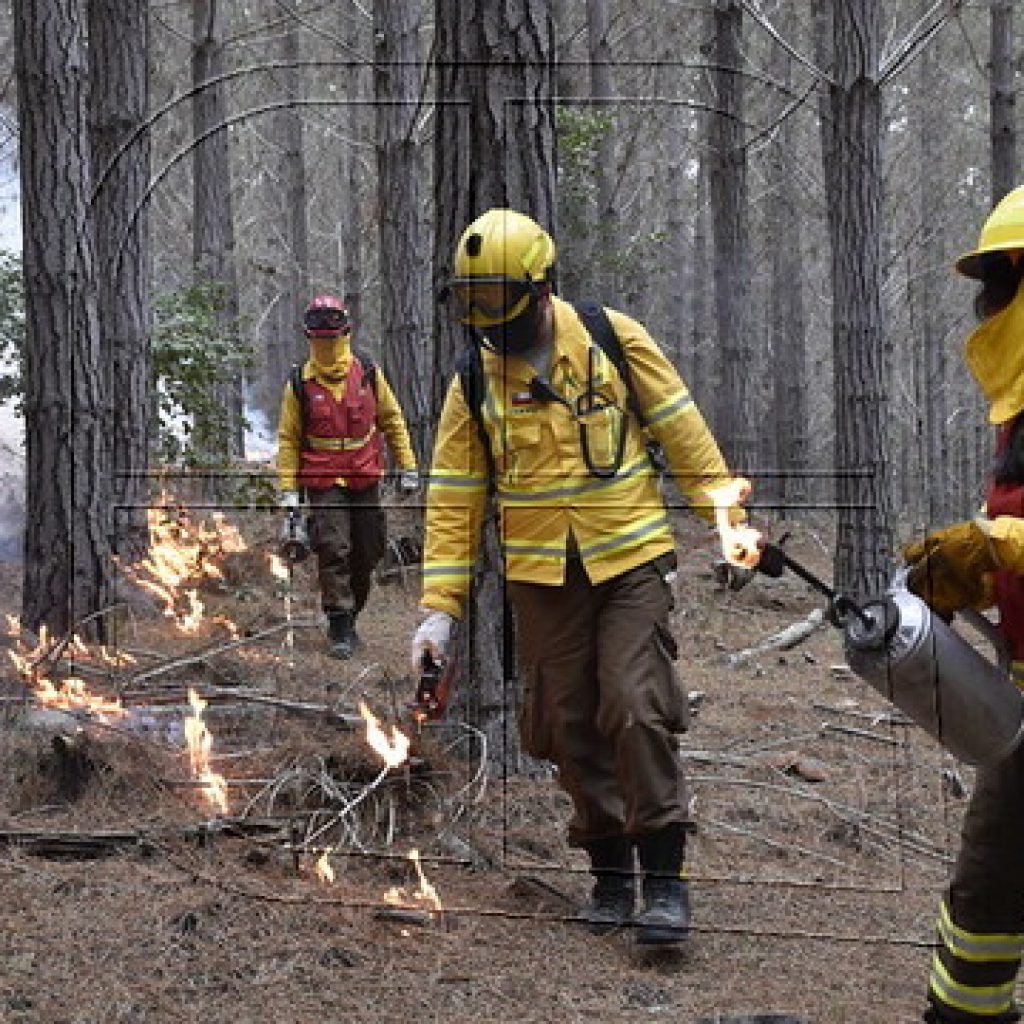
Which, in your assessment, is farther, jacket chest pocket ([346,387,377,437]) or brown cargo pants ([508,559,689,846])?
jacket chest pocket ([346,387,377,437])

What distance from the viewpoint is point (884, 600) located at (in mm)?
3252

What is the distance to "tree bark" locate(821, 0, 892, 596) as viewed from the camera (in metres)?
7.90

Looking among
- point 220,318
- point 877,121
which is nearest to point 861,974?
point 877,121

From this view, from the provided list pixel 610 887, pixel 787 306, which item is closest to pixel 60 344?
pixel 610 887

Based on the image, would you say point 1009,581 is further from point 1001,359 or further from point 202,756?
point 202,756

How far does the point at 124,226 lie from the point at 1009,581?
7.04 metres

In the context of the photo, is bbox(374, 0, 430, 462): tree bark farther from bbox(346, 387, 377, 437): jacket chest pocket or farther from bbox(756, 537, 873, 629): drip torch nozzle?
bbox(756, 537, 873, 629): drip torch nozzle

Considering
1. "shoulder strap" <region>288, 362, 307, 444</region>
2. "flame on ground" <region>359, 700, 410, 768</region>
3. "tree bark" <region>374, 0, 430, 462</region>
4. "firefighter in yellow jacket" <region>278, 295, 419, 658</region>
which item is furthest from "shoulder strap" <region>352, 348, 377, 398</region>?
"tree bark" <region>374, 0, 430, 462</region>

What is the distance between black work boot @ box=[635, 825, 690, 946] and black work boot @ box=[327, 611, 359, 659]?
2781mm

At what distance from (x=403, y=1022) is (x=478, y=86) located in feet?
10.9

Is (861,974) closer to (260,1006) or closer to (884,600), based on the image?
(884,600)

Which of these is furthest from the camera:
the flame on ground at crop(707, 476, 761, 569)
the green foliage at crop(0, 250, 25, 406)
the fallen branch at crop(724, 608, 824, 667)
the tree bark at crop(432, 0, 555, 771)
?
the green foliage at crop(0, 250, 25, 406)

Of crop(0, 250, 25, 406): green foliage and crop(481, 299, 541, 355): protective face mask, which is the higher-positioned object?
crop(0, 250, 25, 406): green foliage

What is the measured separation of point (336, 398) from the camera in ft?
22.7
